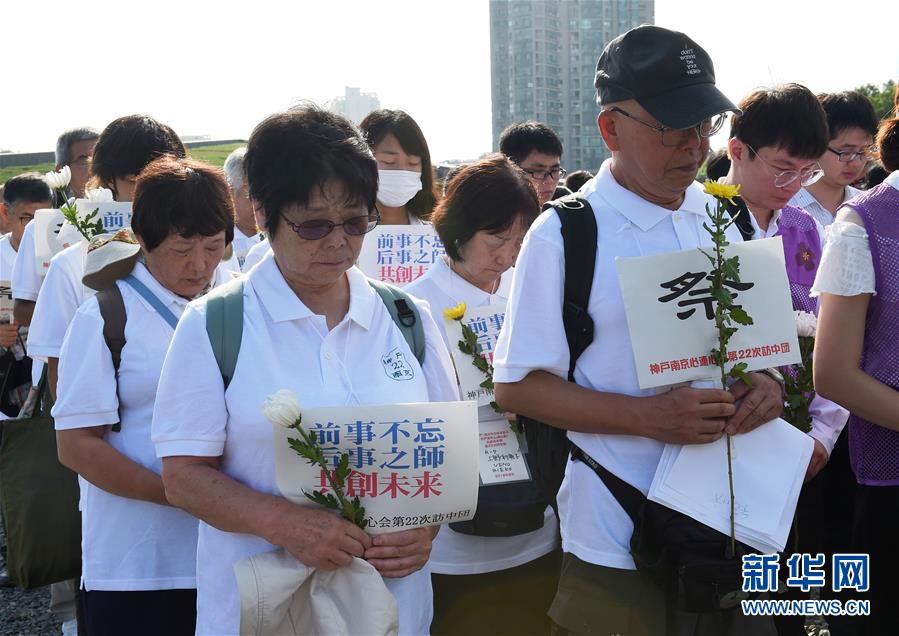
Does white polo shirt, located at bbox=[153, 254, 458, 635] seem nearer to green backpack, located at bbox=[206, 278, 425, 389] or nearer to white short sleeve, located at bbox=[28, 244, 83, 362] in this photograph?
green backpack, located at bbox=[206, 278, 425, 389]

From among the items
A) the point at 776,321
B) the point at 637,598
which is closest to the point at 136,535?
the point at 637,598

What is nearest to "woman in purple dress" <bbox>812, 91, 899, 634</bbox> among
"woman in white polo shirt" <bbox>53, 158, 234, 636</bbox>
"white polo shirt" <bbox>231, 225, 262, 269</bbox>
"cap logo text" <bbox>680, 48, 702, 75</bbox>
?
"cap logo text" <bbox>680, 48, 702, 75</bbox>

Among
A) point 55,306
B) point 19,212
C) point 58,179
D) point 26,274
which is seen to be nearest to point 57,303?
point 55,306

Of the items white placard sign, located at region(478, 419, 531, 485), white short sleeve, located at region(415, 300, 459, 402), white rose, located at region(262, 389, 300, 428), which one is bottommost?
white placard sign, located at region(478, 419, 531, 485)

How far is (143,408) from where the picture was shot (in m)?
2.77

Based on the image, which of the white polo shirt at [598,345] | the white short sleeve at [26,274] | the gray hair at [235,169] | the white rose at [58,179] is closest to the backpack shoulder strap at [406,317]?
the white polo shirt at [598,345]

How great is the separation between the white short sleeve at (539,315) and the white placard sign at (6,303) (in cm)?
433

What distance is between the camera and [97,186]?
3754 millimetres

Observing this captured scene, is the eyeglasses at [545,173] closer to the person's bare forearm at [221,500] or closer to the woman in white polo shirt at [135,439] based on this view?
the woman in white polo shirt at [135,439]

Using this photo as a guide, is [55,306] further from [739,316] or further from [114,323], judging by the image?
[739,316]

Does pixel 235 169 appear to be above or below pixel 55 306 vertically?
above

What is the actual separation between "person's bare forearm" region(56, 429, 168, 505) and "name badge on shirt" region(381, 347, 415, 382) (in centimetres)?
92

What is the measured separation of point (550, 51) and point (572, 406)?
41575 mm

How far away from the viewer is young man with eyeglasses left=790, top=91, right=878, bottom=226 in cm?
469
